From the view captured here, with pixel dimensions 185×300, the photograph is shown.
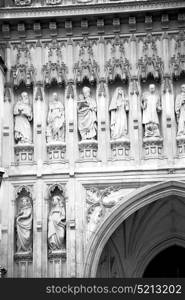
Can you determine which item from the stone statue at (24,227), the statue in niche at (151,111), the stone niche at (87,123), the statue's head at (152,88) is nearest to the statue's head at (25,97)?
the stone niche at (87,123)

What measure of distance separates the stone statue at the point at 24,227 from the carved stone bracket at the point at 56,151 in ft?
3.76

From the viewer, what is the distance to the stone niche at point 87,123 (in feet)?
53.9

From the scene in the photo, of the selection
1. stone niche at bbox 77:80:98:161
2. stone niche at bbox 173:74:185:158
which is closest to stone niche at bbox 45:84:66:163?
stone niche at bbox 77:80:98:161

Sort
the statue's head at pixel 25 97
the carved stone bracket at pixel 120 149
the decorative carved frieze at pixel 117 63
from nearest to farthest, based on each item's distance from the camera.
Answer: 1. the carved stone bracket at pixel 120 149
2. the decorative carved frieze at pixel 117 63
3. the statue's head at pixel 25 97

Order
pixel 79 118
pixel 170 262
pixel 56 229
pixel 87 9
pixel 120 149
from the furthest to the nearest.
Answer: pixel 170 262 < pixel 87 9 < pixel 79 118 < pixel 120 149 < pixel 56 229

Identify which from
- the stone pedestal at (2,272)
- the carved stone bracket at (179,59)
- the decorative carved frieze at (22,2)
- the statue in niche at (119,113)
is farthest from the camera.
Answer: the decorative carved frieze at (22,2)

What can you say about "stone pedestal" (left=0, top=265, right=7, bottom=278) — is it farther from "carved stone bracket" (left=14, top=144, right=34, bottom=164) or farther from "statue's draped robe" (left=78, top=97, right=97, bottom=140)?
"statue's draped robe" (left=78, top=97, right=97, bottom=140)

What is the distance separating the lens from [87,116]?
16.6 meters

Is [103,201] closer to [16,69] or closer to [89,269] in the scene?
[89,269]

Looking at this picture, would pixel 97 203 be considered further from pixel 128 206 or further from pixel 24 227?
pixel 24 227

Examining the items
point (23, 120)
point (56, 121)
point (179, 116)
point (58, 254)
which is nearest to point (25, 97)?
point (23, 120)

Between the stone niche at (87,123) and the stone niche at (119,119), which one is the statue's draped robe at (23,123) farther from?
the stone niche at (119,119)

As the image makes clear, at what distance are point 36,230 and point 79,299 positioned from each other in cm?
391

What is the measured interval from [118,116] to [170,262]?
3912 millimetres
